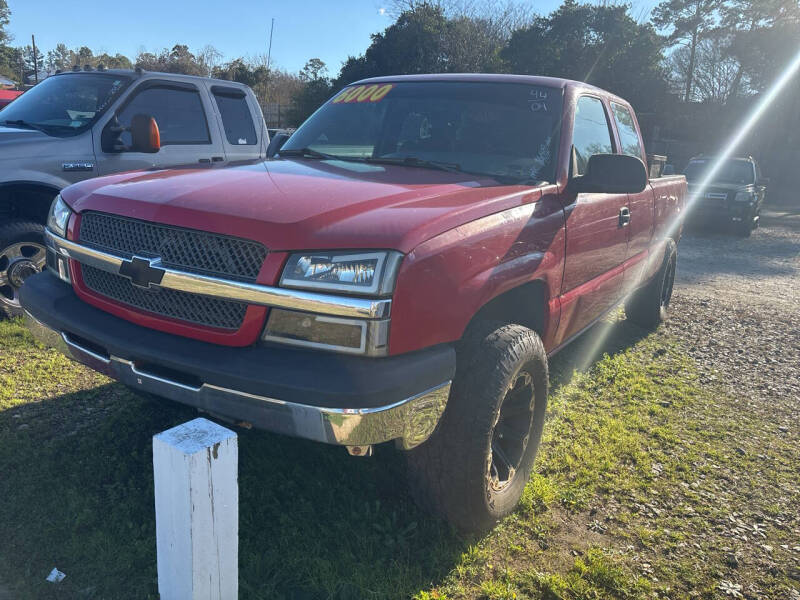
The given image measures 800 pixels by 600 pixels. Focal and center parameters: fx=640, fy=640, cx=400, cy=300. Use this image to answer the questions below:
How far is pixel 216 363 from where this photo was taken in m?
2.15

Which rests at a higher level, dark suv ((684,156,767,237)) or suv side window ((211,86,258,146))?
suv side window ((211,86,258,146))

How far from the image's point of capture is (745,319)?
7051 millimetres

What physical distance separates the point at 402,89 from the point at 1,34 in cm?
7417

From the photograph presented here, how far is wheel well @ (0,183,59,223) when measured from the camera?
481cm

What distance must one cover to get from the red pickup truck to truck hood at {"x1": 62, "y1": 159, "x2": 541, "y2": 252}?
0.01 meters

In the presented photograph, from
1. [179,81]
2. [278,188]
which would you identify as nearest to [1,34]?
[179,81]

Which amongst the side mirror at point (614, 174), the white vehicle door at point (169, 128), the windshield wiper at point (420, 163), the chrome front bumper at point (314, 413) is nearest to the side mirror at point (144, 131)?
the white vehicle door at point (169, 128)

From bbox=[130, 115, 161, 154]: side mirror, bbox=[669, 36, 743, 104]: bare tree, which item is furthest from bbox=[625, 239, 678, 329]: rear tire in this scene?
bbox=[669, 36, 743, 104]: bare tree

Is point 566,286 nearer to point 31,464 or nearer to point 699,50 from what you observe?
point 31,464

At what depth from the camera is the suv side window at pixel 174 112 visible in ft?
17.7

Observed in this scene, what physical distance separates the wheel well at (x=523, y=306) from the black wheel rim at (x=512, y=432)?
32 centimetres

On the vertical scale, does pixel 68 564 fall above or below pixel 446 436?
below

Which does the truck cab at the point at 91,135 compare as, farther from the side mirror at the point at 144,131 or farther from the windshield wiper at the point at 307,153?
the windshield wiper at the point at 307,153

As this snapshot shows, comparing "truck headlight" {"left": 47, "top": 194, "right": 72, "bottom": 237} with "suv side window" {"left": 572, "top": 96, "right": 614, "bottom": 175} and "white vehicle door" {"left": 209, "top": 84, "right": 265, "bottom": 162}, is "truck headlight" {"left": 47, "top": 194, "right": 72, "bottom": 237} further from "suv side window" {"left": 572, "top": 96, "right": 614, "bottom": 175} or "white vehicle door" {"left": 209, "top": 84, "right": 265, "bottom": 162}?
"white vehicle door" {"left": 209, "top": 84, "right": 265, "bottom": 162}
